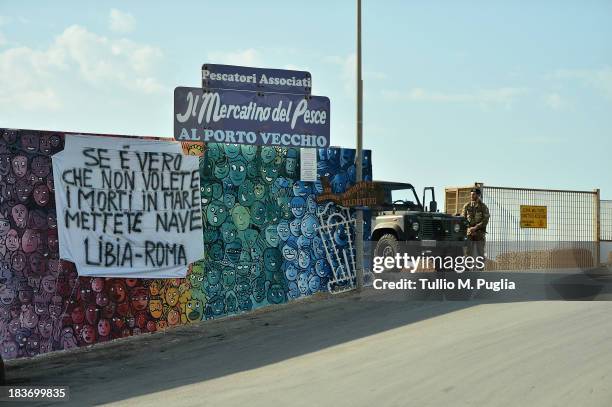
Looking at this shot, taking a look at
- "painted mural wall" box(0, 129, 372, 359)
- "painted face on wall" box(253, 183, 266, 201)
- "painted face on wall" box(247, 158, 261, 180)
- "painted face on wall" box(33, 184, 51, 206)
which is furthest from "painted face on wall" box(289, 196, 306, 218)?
"painted face on wall" box(33, 184, 51, 206)

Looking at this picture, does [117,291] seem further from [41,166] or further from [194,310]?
[41,166]

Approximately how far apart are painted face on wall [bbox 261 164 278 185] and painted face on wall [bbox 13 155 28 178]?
410 cm

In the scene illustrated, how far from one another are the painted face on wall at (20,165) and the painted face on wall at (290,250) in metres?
4.74

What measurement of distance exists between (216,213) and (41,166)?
3050mm

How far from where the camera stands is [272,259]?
14.7m

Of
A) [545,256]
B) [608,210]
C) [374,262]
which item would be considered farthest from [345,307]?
[608,210]

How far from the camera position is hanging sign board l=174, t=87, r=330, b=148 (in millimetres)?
14617

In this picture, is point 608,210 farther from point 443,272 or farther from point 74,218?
point 74,218

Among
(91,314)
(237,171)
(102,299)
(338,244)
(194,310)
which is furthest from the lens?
(338,244)

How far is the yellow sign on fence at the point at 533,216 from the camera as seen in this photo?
→ 866 inches

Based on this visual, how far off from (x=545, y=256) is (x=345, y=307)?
957cm

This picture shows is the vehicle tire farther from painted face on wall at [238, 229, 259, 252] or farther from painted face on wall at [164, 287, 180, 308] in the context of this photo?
painted face on wall at [164, 287, 180, 308]

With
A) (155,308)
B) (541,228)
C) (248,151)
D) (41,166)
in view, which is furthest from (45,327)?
(541,228)

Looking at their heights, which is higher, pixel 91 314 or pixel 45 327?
pixel 91 314
